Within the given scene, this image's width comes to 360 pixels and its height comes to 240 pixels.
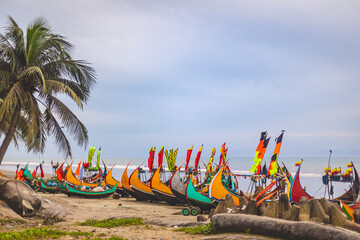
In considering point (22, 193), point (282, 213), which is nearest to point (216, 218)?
point (282, 213)

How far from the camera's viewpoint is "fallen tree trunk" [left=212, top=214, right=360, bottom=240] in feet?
18.1

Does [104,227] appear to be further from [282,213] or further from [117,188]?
[117,188]

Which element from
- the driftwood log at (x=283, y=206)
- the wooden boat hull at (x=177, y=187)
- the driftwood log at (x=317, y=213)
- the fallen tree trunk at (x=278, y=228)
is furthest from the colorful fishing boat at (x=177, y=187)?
the driftwood log at (x=317, y=213)

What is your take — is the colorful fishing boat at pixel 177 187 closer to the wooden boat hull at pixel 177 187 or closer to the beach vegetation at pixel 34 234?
the wooden boat hull at pixel 177 187

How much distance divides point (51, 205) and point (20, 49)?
666cm

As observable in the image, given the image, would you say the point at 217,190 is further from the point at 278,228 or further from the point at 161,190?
the point at 278,228

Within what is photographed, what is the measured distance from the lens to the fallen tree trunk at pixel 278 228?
553 cm

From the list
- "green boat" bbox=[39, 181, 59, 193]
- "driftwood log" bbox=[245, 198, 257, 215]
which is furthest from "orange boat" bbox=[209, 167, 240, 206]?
"green boat" bbox=[39, 181, 59, 193]

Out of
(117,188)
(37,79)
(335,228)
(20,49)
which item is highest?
(20,49)

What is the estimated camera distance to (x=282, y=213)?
22.2 feet

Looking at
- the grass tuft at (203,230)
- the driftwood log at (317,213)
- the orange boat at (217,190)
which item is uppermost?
the driftwood log at (317,213)

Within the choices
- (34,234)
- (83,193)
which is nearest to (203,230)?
(34,234)

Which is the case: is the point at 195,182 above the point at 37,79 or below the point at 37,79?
below

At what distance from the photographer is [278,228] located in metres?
6.05
